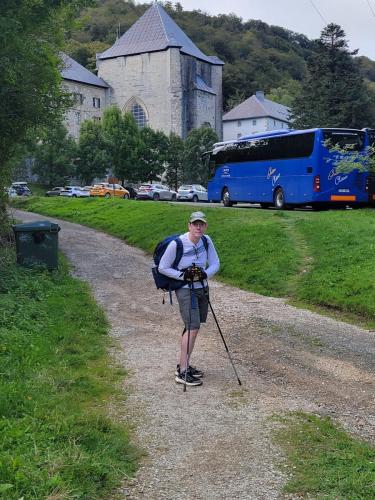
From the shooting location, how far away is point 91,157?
2491 inches

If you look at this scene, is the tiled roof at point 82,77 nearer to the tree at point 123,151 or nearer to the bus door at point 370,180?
the tree at point 123,151

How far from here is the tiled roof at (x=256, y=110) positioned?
104m

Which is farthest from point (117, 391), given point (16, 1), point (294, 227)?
point (294, 227)

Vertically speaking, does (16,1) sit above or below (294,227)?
above

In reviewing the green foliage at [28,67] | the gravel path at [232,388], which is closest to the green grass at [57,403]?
the gravel path at [232,388]

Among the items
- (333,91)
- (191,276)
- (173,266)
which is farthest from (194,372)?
(333,91)

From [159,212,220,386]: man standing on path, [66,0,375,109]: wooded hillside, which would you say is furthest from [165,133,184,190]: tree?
[159,212,220,386]: man standing on path

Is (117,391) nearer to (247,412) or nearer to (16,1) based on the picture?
(247,412)

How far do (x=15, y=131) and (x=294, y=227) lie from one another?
27.5 feet

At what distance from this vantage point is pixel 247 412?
545cm

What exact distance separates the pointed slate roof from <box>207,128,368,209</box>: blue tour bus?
202 feet

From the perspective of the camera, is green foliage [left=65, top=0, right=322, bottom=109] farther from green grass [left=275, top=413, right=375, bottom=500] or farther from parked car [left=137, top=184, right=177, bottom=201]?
green grass [left=275, top=413, right=375, bottom=500]

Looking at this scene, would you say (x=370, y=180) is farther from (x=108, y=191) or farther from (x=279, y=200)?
(x=108, y=191)

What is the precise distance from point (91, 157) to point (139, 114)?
29.0 meters
